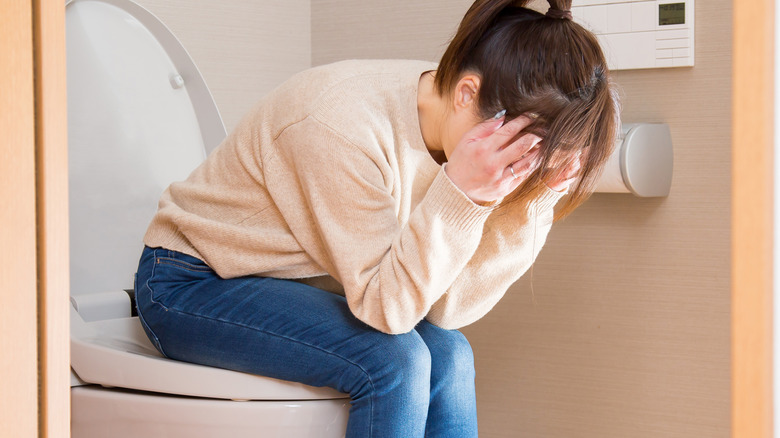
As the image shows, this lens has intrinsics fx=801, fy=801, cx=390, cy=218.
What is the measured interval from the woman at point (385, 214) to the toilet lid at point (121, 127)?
0.45 ft

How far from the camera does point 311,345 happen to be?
0.77m

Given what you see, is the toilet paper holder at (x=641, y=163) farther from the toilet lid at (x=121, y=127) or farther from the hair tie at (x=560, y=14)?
the toilet lid at (x=121, y=127)

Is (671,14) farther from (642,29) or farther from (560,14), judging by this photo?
(560,14)

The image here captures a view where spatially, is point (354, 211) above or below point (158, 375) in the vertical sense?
above

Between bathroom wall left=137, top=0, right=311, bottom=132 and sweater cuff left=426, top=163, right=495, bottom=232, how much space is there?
2.20 ft

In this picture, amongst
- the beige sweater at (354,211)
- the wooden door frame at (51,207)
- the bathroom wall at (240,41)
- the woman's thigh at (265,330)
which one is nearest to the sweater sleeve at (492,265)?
the beige sweater at (354,211)

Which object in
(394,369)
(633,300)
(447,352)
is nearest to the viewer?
(394,369)

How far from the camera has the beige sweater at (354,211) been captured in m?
0.78

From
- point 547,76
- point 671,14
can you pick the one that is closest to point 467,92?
point 547,76

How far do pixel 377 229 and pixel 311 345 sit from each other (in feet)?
0.43

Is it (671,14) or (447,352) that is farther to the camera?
(671,14)

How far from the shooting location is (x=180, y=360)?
33.5 inches

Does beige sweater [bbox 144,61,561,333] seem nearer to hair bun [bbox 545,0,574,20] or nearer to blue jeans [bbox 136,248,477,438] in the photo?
blue jeans [bbox 136,248,477,438]

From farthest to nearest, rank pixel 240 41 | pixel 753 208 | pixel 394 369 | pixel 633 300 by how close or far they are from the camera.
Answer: pixel 240 41, pixel 633 300, pixel 394 369, pixel 753 208
